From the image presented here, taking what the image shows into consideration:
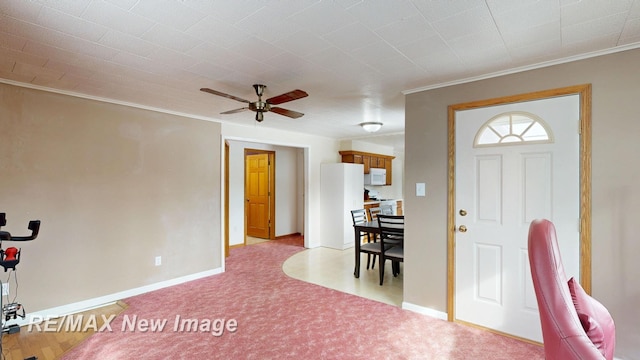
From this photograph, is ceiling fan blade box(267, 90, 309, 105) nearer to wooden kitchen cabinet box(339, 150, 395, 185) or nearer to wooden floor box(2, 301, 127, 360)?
wooden floor box(2, 301, 127, 360)

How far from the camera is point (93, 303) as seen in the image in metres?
3.24

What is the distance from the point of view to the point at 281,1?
156 centimetres

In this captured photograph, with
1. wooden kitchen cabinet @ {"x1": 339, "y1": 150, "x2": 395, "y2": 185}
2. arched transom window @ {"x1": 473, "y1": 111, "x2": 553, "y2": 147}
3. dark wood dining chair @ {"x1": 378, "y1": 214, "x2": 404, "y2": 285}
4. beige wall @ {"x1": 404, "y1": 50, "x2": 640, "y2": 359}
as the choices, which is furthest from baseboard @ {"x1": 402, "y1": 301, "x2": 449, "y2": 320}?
wooden kitchen cabinet @ {"x1": 339, "y1": 150, "x2": 395, "y2": 185}

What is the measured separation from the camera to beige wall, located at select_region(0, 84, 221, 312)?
2.86 meters

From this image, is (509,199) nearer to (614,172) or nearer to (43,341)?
(614,172)

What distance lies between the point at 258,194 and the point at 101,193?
3991mm

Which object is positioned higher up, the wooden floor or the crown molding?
the crown molding

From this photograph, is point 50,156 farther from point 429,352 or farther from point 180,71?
point 429,352

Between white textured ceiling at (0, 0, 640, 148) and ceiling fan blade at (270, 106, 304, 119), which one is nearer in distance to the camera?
white textured ceiling at (0, 0, 640, 148)

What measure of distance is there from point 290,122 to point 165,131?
174 cm

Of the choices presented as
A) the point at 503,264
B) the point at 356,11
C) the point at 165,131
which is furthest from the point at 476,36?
the point at 165,131

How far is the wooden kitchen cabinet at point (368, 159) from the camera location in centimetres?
659

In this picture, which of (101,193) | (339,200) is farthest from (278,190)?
(101,193)

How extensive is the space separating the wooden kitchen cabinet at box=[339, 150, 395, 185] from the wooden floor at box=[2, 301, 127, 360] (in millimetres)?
4917
